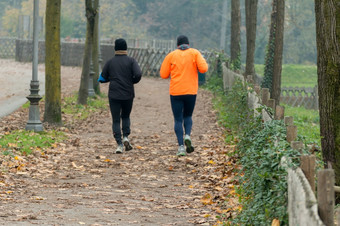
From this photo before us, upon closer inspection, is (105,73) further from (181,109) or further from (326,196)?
(326,196)

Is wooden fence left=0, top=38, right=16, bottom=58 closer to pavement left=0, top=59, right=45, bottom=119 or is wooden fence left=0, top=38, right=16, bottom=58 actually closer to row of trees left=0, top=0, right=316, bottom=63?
row of trees left=0, top=0, right=316, bottom=63

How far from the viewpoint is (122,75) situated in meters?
12.8

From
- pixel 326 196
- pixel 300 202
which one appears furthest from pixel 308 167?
pixel 326 196

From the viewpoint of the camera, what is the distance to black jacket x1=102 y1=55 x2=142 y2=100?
12.8m

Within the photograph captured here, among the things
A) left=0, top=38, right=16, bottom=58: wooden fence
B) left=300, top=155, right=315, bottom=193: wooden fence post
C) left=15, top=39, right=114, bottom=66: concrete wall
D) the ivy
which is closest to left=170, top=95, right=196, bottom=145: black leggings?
the ivy

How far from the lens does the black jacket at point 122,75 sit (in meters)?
12.8

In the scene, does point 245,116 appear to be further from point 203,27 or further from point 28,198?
point 203,27

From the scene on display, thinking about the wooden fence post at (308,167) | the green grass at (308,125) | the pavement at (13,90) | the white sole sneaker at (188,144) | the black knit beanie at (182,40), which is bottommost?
the green grass at (308,125)

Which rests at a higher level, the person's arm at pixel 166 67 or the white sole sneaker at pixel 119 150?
the person's arm at pixel 166 67

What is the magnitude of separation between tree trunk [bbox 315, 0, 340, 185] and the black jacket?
5648mm

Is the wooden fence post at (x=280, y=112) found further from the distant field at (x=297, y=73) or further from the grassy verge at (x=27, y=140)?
the distant field at (x=297, y=73)

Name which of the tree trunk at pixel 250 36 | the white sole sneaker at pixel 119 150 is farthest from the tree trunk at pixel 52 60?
the tree trunk at pixel 250 36

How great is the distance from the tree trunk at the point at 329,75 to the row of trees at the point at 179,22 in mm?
63769

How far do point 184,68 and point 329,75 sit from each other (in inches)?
204
